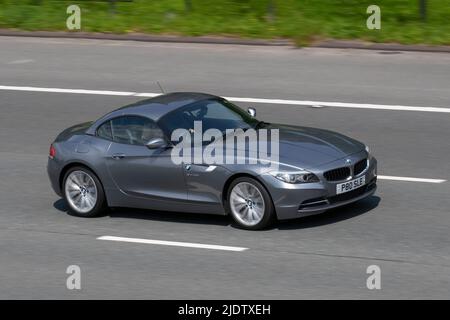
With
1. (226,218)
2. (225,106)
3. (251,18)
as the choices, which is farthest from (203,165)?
(251,18)

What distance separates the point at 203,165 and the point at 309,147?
127 centimetres

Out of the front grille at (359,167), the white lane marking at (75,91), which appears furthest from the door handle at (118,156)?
the white lane marking at (75,91)

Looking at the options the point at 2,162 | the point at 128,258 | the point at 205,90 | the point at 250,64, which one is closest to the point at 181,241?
the point at 128,258

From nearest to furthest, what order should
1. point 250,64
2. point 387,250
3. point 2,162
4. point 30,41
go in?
point 387,250, point 2,162, point 250,64, point 30,41

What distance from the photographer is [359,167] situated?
1302 cm

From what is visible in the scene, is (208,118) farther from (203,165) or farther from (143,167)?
(143,167)

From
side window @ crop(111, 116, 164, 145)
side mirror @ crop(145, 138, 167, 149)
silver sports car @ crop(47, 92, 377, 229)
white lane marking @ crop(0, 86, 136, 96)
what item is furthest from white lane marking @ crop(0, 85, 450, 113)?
side mirror @ crop(145, 138, 167, 149)

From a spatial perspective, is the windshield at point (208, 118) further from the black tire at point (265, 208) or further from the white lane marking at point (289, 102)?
the white lane marking at point (289, 102)

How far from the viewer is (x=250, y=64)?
2117cm

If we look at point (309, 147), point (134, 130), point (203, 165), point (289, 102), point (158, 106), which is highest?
point (158, 106)

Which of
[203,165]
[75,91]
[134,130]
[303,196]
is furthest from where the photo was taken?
[75,91]

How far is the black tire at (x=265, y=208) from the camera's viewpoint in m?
12.5
